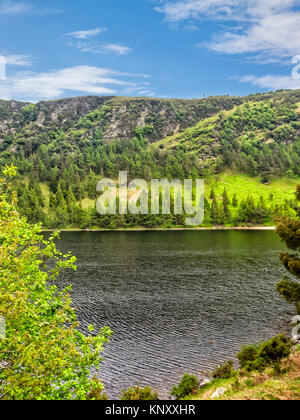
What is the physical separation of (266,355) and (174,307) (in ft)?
96.2

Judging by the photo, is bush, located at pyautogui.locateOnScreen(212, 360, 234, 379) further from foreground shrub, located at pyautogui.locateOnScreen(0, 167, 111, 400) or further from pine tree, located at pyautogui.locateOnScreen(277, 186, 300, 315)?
foreground shrub, located at pyautogui.locateOnScreen(0, 167, 111, 400)

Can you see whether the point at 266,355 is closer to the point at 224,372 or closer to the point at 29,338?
the point at 224,372

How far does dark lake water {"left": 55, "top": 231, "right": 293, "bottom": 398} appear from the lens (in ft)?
130

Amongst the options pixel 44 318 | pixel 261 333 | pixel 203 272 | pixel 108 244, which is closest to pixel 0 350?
pixel 44 318

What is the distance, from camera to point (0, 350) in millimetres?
15711

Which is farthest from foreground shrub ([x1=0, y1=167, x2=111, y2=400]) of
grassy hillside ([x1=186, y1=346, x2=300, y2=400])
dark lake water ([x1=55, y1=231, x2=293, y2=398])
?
dark lake water ([x1=55, y1=231, x2=293, y2=398])

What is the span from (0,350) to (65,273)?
259 ft

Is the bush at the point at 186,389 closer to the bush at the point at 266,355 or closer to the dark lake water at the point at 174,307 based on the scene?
the dark lake water at the point at 174,307

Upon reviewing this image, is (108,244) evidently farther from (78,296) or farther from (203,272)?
(78,296)

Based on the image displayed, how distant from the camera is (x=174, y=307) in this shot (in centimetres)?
5978

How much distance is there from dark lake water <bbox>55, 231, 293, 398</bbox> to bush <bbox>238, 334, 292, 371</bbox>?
6312mm

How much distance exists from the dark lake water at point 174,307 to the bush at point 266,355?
20.7ft

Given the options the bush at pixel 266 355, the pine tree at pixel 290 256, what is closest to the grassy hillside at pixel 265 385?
the bush at pixel 266 355

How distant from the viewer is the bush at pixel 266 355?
1190 inches
